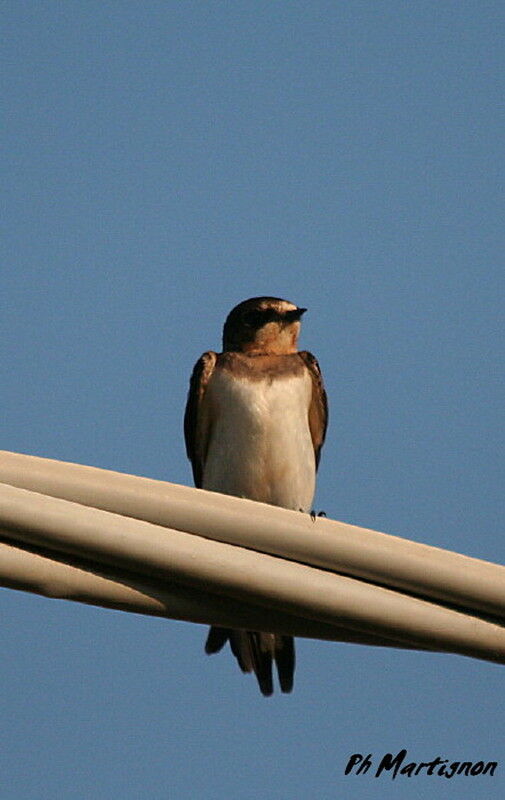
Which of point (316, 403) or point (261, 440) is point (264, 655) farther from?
point (316, 403)

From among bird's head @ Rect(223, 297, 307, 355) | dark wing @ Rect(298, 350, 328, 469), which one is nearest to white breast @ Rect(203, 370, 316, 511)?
dark wing @ Rect(298, 350, 328, 469)

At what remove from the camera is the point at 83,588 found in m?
2.35

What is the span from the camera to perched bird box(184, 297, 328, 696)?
6668 millimetres

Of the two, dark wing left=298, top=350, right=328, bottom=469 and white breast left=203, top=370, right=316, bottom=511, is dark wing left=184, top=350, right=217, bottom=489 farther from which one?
dark wing left=298, top=350, right=328, bottom=469

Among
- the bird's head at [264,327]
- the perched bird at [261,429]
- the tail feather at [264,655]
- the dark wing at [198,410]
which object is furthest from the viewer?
the bird's head at [264,327]

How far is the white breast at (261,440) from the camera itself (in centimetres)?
669

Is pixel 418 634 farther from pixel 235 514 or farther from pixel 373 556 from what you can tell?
pixel 235 514

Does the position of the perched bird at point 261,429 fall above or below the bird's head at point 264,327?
below

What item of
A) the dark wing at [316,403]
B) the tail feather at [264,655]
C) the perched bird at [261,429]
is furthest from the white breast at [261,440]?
the tail feather at [264,655]

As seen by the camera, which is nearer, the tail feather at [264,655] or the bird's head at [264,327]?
the tail feather at [264,655]

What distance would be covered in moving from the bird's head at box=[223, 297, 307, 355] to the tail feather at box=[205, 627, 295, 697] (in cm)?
166

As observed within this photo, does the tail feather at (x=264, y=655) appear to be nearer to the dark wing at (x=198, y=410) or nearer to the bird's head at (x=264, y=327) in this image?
the dark wing at (x=198, y=410)

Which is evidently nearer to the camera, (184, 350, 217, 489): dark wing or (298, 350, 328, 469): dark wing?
(184, 350, 217, 489): dark wing

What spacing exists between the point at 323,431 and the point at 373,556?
476 centimetres
